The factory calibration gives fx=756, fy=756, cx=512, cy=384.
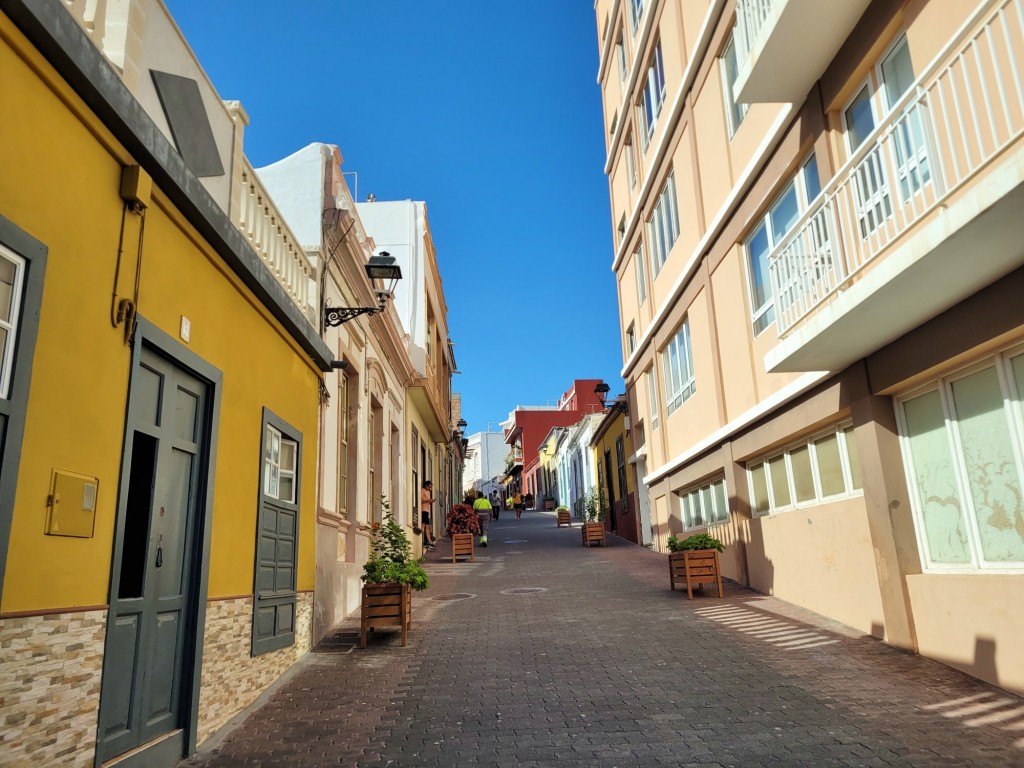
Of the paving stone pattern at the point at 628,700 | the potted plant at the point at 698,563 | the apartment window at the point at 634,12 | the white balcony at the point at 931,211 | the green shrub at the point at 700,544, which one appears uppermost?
the apartment window at the point at 634,12

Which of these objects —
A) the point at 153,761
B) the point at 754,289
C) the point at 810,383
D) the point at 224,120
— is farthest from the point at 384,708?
the point at 754,289

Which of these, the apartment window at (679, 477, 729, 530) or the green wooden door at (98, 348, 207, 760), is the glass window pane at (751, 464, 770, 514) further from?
the green wooden door at (98, 348, 207, 760)

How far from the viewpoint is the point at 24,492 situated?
3525 millimetres

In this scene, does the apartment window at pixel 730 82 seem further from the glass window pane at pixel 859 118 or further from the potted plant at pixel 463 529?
the potted plant at pixel 463 529

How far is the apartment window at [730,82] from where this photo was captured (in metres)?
12.0

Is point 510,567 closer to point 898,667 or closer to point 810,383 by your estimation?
point 810,383

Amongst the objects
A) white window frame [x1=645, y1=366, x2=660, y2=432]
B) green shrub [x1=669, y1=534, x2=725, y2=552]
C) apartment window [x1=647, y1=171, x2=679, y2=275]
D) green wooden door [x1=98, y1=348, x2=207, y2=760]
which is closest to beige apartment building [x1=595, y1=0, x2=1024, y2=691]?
green shrub [x1=669, y1=534, x2=725, y2=552]

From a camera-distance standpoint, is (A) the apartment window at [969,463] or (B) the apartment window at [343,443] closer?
(A) the apartment window at [969,463]

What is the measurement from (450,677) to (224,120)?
18.5 feet

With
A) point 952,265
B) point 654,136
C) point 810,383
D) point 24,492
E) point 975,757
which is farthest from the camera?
point 654,136

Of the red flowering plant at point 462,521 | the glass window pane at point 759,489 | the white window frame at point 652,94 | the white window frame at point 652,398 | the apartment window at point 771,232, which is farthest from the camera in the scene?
the red flowering plant at point 462,521

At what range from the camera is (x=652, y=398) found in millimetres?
19156

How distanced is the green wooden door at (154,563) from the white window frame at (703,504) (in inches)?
379

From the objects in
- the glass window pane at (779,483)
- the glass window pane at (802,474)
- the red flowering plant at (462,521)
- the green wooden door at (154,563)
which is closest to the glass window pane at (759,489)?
the glass window pane at (779,483)
